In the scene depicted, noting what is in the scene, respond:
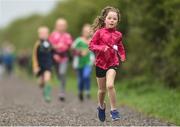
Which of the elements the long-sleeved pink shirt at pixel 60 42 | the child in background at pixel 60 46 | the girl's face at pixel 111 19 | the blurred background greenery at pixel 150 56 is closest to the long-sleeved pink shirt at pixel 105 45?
the girl's face at pixel 111 19

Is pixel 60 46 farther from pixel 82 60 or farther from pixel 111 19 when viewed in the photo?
pixel 111 19

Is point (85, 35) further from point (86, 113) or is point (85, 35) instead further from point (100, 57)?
point (100, 57)

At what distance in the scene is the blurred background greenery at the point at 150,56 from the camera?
1778 cm

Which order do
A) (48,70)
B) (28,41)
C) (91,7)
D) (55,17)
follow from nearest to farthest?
(48,70) → (91,7) → (55,17) → (28,41)

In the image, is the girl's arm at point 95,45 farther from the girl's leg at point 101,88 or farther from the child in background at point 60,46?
the child in background at point 60,46

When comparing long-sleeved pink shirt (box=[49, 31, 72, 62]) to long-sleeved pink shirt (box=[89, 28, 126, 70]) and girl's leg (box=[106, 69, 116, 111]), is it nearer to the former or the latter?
long-sleeved pink shirt (box=[89, 28, 126, 70])

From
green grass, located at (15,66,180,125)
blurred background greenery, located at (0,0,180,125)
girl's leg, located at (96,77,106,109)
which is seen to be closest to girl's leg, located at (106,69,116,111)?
girl's leg, located at (96,77,106,109)

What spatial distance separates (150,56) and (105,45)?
11.1 meters

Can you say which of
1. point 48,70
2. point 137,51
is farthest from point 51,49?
point 137,51

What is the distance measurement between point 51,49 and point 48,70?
2.03 ft

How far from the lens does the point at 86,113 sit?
49.8 feet

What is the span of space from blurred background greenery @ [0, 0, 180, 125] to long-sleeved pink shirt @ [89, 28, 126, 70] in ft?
6.79

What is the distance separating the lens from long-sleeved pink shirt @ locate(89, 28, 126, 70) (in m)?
12.5

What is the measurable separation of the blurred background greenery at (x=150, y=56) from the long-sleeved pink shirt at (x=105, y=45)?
2069mm
